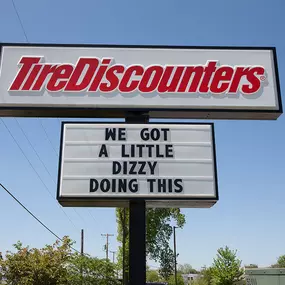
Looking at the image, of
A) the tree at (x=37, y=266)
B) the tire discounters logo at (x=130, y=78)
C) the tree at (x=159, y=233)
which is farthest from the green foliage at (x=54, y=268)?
the tire discounters logo at (x=130, y=78)

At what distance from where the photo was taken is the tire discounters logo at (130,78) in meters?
6.96

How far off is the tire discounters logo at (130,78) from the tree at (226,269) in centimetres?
3205

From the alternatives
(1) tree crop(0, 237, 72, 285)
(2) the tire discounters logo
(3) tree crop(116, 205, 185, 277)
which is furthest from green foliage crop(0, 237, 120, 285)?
(2) the tire discounters logo

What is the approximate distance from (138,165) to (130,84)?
1.64 meters

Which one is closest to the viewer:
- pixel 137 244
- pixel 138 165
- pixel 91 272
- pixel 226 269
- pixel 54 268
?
pixel 137 244

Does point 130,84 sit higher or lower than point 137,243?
higher

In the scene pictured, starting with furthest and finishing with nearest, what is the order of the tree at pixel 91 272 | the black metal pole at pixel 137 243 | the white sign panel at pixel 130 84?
the tree at pixel 91 272
the white sign panel at pixel 130 84
the black metal pole at pixel 137 243

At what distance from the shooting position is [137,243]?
6242mm

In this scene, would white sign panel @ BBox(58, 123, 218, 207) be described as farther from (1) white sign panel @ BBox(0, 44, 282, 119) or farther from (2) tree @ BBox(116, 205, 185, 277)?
(2) tree @ BBox(116, 205, 185, 277)

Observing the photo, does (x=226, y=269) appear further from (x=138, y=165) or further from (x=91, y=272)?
(x=138, y=165)

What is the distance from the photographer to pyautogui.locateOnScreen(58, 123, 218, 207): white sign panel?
20.3 ft

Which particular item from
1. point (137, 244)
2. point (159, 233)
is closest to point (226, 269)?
point (159, 233)

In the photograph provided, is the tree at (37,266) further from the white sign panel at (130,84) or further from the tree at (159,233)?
the white sign panel at (130,84)

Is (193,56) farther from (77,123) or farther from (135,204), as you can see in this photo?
(135,204)
